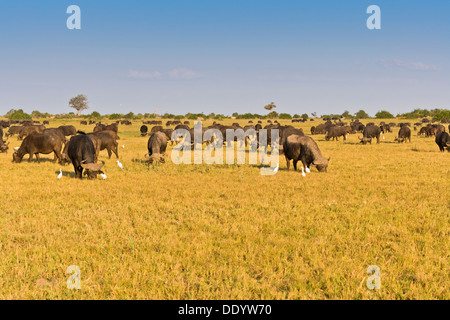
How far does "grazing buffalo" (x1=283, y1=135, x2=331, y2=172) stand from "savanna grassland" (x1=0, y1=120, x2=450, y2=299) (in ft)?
9.51

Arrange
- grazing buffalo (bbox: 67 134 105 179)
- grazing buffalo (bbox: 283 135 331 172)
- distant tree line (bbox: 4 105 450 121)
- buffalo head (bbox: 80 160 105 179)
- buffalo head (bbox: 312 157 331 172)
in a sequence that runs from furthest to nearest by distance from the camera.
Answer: distant tree line (bbox: 4 105 450 121)
grazing buffalo (bbox: 283 135 331 172)
buffalo head (bbox: 312 157 331 172)
grazing buffalo (bbox: 67 134 105 179)
buffalo head (bbox: 80 160 105 179)

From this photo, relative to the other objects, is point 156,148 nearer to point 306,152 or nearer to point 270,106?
point 306,152

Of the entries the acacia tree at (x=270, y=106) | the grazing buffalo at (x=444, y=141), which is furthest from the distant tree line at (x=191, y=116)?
the grazing buffalo at (x=444, y=141)

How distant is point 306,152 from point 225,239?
391 inches

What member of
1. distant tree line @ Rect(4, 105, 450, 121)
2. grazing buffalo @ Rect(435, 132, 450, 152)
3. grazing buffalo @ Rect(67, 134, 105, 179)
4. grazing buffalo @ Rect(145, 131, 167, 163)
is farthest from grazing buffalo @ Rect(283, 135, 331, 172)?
distant tree line @ Rect(4, 105, 450, 121)

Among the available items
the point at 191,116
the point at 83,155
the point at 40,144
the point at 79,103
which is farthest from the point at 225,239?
the point at 79,103

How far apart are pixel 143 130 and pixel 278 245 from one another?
144 feet

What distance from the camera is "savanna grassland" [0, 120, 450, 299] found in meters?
4.75

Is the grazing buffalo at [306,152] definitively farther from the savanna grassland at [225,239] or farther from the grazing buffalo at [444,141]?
the grazing buffalo at [444,141]

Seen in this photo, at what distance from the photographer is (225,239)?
6637 millimetres

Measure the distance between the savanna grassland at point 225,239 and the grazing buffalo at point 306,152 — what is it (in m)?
2.90

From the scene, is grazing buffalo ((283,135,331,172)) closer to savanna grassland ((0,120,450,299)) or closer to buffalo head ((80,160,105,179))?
savanna grassland ((0,120,450,299))

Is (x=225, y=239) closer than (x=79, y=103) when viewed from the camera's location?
Yes
